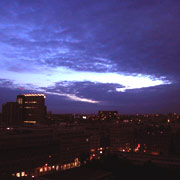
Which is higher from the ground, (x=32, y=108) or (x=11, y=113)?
(x=32, y=108)

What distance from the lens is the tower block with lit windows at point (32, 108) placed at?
115938 millimetres

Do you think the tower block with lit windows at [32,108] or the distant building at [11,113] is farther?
the distant building at [11,113]

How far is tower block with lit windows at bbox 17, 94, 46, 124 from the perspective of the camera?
380 feet

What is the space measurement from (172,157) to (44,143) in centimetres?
2520

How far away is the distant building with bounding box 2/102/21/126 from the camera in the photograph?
118375 mm

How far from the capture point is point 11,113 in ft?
396

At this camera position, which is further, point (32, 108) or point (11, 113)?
point (11, 113)

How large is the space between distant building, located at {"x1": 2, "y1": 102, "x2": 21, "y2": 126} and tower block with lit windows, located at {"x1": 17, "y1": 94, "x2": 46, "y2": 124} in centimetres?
202

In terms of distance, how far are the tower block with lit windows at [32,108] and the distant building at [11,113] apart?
2022 mm

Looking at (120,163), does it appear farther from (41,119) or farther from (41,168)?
(41,119)

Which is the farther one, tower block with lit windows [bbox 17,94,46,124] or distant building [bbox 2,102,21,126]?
distant building [bbox 2,102,21,126]

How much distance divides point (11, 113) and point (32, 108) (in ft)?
38.6

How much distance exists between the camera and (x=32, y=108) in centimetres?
11769

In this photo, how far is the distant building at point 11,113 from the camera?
11838cm
